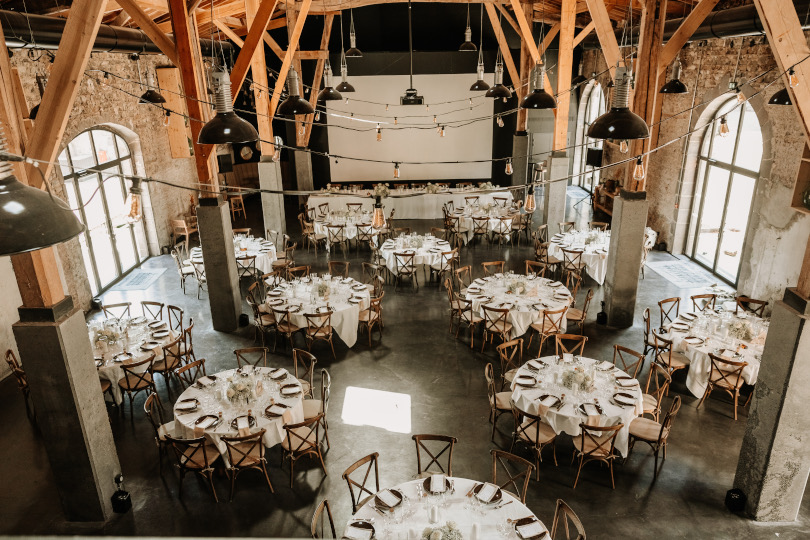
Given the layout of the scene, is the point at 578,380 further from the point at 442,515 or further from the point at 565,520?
the point at 442,515

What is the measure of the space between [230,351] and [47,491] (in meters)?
3.37

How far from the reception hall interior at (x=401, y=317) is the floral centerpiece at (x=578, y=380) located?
0.12 ft

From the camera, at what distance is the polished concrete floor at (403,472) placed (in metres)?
5.65

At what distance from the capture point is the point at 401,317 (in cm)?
1046

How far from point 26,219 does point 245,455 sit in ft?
14.5

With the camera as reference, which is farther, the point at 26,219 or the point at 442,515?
the point at 442,515

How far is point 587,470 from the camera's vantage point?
252 inches

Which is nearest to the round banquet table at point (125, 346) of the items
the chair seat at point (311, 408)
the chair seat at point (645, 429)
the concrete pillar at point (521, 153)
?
the chair seat at point (311, 408)

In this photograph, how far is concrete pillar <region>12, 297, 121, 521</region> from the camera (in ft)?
17.0

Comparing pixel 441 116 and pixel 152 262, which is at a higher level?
pixel 441 116

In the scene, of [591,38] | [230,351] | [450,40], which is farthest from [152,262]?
[591,38]

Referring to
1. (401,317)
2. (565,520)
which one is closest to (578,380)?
(565,520)

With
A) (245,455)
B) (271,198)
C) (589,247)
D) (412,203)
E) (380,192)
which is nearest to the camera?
(245,455)

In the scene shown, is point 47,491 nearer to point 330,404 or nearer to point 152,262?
point 330,404
